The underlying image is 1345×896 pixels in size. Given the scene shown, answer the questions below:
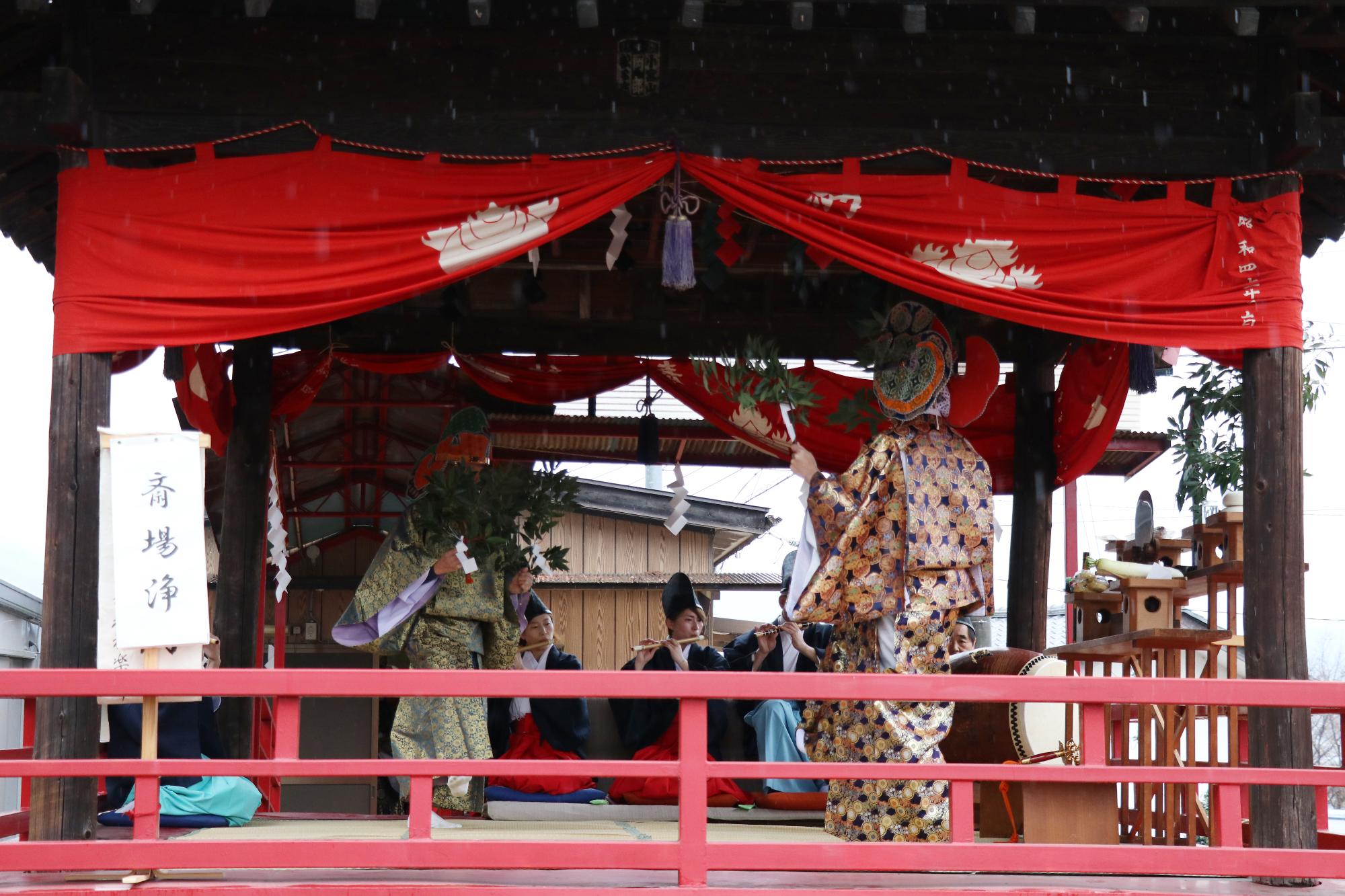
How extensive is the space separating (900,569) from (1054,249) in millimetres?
1462

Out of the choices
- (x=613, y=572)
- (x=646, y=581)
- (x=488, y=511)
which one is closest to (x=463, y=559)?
(x=488, y=511)

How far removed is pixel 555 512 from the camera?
24.2 ft

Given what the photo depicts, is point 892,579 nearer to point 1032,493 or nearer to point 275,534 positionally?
point 1032,493

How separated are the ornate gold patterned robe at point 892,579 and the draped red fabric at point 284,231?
5.12 ft

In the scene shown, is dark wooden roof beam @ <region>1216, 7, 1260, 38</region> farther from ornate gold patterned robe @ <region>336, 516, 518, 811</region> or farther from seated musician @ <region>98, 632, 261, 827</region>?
seated musician @ <region>98, 632, 261, 827</region>

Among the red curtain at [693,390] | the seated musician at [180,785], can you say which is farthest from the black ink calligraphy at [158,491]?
the red curtain at [693,390]

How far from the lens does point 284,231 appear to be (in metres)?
5.39

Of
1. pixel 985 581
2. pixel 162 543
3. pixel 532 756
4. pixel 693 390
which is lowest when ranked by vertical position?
pixel 532 756

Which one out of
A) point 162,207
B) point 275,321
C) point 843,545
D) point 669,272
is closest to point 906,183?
point 669,272

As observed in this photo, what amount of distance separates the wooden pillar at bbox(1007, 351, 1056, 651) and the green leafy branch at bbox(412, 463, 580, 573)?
280 cm

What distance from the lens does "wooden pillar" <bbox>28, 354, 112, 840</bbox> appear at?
16.3 feet

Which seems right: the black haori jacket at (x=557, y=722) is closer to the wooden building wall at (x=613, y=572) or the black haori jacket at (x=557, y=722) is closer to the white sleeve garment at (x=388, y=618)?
the white sleeve garment at (x=388, y=618)

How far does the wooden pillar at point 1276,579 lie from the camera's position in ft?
17.1

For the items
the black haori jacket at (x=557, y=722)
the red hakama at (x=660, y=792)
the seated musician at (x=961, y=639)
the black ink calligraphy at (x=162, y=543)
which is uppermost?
the black ink calligraphy at (x=162, y=543)
